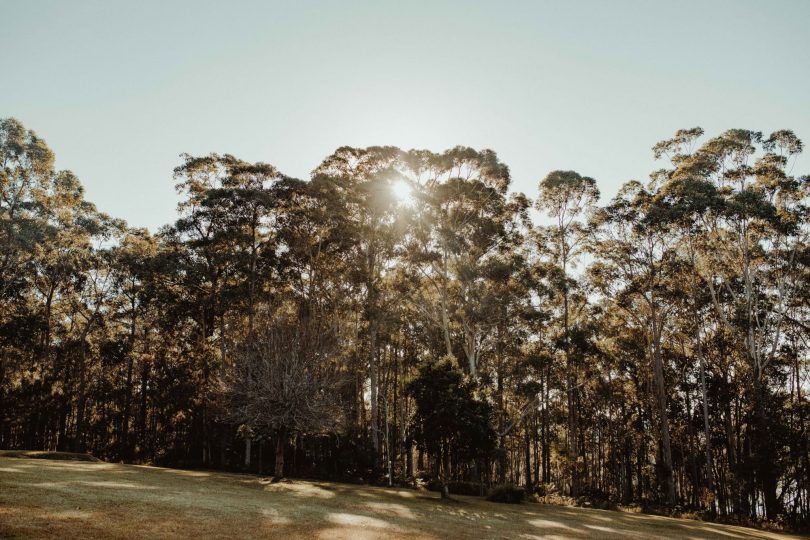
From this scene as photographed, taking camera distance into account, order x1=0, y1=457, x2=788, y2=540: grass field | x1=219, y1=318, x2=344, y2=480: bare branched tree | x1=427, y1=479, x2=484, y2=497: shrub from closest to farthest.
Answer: x1=0, y1=457, x2=788, y2=540: grass field
x1=219, y1=318, x2=344, y2=480: bare branched tree
x1=427, y1=479, x2=484, y2=497: shrub

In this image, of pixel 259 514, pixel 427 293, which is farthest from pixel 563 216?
pixel 259 514

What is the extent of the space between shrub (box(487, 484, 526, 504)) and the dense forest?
344 cm

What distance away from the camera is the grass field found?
37.3 ft

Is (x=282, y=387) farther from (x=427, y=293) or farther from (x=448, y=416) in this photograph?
(x=427, y=293)

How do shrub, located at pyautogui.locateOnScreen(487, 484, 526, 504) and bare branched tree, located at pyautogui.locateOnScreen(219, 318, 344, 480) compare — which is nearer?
bare branched tree, located at pyautogui.locateOnScreen(219, 318, 344, 480)

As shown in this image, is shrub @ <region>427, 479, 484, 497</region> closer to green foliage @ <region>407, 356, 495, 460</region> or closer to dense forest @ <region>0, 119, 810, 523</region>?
dense forest @ <region>0, 119, 810, 523</region>

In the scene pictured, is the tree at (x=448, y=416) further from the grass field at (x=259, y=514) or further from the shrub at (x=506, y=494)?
the shrub at (x=506, y=494)

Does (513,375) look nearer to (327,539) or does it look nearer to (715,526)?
(715,526)

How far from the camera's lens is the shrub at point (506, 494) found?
27.1 m

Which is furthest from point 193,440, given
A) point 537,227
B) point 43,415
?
point 537,227

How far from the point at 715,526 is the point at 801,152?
20.8 m

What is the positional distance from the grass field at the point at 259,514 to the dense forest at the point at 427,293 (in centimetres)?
633

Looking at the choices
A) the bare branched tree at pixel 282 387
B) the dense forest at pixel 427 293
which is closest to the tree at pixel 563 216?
the dense forest at pixel 427 293

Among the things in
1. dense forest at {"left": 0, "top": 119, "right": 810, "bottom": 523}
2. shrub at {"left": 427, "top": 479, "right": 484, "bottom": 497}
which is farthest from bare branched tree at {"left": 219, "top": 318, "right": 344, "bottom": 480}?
shrub at {"left": 427, "top": 479, "right": 484, "bottom": 497}
